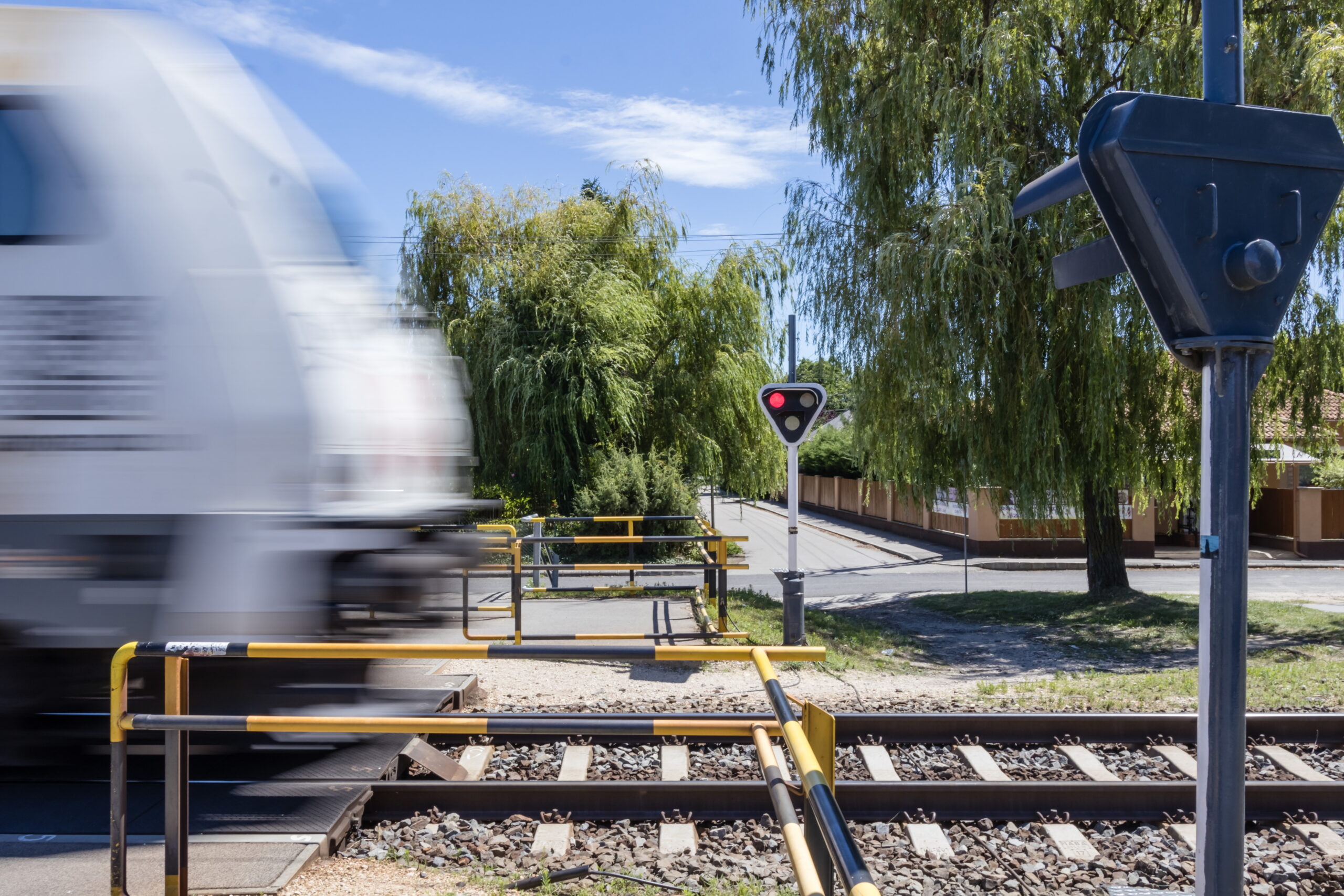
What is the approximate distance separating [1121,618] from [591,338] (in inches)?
477

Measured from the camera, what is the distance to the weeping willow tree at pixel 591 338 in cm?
2050

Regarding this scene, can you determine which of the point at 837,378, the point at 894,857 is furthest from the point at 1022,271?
the point at 894,857

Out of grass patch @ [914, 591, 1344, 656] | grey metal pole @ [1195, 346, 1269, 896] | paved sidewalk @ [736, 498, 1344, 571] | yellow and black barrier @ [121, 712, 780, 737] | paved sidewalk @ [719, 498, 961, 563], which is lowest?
paved sidewalk @ [719, 498, 961, 563]

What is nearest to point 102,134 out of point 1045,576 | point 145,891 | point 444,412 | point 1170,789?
point 444,412

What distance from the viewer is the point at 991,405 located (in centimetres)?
1341

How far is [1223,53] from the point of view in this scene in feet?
7.81

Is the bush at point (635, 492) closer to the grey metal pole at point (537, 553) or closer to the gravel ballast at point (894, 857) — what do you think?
the grey metal pole at point (537, 553)

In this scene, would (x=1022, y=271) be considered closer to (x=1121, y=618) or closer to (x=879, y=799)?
(x=1121, y=618)

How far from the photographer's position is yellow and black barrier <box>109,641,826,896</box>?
345 centimetres

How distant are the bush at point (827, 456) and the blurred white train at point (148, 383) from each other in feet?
123

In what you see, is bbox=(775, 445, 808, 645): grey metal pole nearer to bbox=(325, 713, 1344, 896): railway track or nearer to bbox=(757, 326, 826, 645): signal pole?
bbox=(757, 326, 826, 645): signal pole

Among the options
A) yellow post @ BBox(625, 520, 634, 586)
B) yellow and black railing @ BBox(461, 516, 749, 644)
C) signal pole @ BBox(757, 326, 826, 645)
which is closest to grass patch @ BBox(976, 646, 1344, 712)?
signal pole @ BBox(757, 326, 826, 645)

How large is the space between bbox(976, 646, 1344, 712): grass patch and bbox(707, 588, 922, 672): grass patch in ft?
4.65

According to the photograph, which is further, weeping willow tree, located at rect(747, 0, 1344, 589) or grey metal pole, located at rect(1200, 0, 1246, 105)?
weeping willow tree, located at rect(747, 0, 1344, 589)
